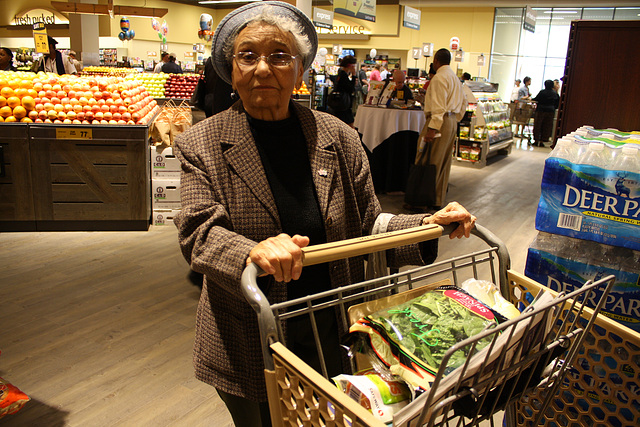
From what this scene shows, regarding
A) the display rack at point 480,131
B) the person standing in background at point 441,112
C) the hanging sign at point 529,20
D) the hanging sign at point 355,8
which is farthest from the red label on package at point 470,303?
the hanging sign at point 529,20

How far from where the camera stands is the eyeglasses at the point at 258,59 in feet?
4.23

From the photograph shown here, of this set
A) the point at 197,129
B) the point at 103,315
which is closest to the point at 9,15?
the point at 103,315

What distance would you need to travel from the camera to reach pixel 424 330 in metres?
0.99

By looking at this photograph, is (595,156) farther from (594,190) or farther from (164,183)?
(164,183)

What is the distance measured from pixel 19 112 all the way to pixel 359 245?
4.93m

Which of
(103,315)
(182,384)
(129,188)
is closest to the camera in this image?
(182,384)

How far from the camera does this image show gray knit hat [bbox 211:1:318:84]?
131 cm

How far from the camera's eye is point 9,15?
25125 mm

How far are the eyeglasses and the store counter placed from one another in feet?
17.4

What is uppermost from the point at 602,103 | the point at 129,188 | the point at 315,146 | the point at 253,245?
the point at 602,103

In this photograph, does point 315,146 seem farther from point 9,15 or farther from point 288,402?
point 9,15

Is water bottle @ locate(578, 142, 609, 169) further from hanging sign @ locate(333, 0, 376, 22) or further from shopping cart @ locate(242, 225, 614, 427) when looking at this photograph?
hanging sign @ locate(333, 0, 376, 22)

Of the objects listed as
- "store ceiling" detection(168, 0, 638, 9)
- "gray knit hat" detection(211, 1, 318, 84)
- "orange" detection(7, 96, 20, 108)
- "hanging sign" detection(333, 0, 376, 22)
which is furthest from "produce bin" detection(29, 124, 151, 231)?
"store ceiling" detection(168, 0, 638, 9)

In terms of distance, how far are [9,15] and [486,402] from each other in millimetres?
31074
